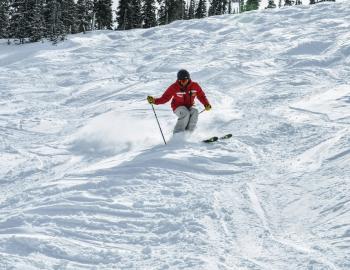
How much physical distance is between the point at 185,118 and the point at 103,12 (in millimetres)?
42125

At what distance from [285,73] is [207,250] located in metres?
10.4

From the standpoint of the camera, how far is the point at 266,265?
4.26 meters

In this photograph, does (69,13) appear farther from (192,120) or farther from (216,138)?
(216,138)

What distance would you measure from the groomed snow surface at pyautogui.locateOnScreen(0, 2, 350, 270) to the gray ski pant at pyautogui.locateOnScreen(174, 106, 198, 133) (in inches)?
12.3

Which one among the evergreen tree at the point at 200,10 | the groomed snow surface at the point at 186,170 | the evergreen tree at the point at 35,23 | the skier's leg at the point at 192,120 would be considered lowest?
the groomed snow surface at the point at 186,170

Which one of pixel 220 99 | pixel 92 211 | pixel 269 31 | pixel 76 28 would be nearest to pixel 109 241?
pixel 92 211

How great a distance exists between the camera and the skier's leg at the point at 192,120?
890 centimetres

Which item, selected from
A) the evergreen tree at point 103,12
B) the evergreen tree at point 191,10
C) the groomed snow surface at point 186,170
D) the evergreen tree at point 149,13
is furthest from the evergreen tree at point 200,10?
the groomed snow surface at point 186,170

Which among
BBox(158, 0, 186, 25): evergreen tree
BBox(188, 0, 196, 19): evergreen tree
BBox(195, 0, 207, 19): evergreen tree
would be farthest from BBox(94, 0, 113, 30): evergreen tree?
BBox(188, 0, 196, 19): evergreen tree

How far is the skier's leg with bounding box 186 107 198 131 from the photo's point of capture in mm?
8898

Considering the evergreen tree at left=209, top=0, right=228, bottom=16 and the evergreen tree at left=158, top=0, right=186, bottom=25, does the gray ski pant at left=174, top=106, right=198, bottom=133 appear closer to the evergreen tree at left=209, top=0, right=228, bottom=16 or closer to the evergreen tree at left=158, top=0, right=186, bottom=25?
the evergreen tree at left=158, top=0, right=186, bottom=25

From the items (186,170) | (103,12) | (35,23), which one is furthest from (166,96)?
(103,12)

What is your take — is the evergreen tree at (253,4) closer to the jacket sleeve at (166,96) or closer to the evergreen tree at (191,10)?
the evergreen tree at (191,10)

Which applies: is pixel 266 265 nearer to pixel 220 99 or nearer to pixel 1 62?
pixel 220 99
